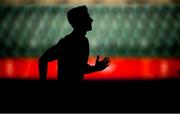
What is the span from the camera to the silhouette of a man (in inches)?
19.5

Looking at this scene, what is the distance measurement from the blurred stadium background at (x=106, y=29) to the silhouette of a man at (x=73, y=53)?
1.02m

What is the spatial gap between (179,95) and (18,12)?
41.1 inches

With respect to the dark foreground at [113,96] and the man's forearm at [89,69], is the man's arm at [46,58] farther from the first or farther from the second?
the dark foreground at [113,96]

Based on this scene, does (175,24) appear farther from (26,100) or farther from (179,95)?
(26,100)

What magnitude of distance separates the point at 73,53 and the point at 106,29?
1395mm

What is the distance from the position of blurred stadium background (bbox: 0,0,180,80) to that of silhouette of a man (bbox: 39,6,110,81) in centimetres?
102

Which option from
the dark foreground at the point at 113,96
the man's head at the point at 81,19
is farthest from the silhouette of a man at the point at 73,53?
the dark foreground at the point at 113,96

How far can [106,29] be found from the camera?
1.89 metres

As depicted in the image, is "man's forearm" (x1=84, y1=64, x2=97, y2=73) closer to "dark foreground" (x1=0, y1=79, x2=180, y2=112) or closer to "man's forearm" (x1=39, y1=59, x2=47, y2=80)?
"man's forearm" (x1=39, y1=59, x2=47, y2=80)

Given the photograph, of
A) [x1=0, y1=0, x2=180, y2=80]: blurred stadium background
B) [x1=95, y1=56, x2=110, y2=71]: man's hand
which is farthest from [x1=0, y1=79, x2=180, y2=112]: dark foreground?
[x1=95, y1=56, x2=110, y2=71]: man's hand

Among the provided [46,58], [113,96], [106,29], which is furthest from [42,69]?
[106,29]

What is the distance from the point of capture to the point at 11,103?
1.25 meters

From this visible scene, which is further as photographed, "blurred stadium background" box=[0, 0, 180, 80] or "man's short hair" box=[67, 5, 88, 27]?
"blurred stadium background" box=[0, 0, 180, 80]

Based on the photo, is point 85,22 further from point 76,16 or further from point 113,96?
point 113,96
